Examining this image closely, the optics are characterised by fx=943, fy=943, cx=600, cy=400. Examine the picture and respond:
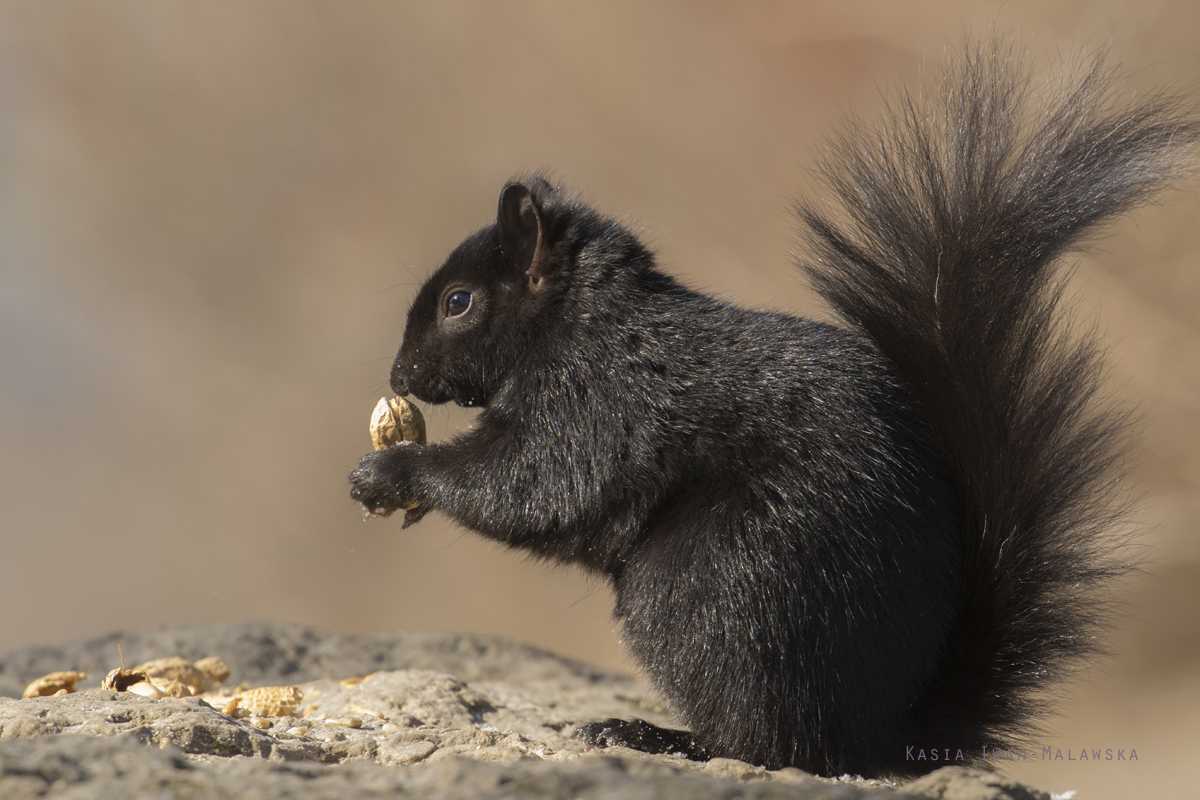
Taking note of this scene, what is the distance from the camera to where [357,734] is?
192 cm

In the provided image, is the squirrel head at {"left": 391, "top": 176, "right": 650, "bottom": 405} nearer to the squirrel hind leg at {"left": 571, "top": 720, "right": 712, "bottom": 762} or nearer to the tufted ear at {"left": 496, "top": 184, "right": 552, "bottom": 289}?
the tufted ear at {"left": 496, "top": 184, "right": 552, "bottom": 289}

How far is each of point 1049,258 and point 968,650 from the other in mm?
800

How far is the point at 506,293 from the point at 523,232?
0.50 feet

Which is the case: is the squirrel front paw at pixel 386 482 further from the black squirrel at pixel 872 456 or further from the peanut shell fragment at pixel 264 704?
the peanut shell fragment at pixel 264 704

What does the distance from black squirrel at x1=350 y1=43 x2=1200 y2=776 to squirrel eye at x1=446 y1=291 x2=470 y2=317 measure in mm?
274

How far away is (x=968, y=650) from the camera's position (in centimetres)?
190

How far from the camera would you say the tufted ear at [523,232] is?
2.21 metres

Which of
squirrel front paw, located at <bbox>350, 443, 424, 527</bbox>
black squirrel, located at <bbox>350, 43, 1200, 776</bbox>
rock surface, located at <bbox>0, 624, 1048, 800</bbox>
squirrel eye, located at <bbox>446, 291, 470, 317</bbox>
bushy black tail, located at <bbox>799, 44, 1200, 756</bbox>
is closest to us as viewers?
rock surface, located at <bbox>0, 624, 1048, 800</bbox>

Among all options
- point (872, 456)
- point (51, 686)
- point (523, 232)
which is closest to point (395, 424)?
point (523, 232)

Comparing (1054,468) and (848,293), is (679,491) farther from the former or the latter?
(1054,468)

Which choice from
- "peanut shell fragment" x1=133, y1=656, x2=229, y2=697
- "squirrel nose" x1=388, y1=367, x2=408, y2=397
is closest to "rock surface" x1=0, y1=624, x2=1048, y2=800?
"peanut shell fragment" x1=133, y1=656, x2=229, y2=697

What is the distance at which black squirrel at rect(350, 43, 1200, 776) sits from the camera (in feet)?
5.77

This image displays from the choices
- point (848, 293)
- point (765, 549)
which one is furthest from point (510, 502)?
point (848, 293)

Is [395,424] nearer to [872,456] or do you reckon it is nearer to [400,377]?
[400,377]
